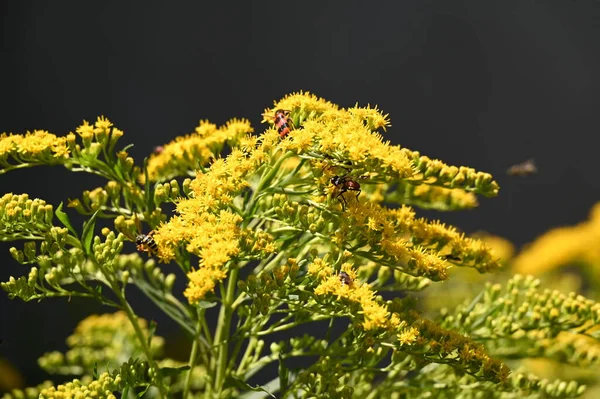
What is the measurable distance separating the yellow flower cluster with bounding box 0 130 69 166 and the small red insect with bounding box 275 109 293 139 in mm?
258

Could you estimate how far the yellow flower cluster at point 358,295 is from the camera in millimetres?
676

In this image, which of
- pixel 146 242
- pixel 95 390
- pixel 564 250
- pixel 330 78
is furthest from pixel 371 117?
pixel 330 78

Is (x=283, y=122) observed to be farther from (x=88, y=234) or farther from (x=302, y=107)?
(x=88, y=234)

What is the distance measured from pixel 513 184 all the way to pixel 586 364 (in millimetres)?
2054

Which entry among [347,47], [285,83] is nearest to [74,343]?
[285,83]

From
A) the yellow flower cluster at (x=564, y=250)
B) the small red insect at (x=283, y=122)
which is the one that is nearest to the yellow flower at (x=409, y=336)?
the small red insect at (x=283, y=122)

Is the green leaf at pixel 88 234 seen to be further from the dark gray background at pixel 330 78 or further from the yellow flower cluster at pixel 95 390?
the dark gray background at pixel 330 78

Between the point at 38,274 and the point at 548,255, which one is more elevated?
the point at 548,255

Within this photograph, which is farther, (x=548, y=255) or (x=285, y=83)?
(x=285, y=83)

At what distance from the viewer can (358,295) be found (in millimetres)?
698

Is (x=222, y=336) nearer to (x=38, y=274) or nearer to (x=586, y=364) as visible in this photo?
(x=38, y=274)

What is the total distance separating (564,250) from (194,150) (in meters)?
1.08

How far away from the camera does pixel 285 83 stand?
95.8 inches

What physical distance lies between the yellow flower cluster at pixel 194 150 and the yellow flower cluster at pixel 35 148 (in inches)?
5.2
